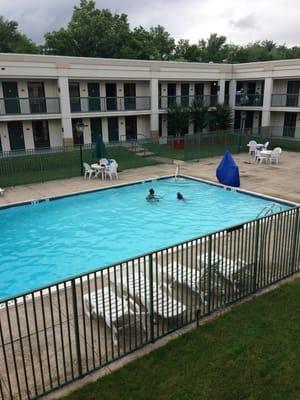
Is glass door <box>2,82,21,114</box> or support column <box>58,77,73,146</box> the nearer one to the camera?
glass door <box>2,82,21,114</box>

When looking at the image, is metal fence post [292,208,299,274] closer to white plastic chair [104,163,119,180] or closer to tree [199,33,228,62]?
white plastic chair [104,163,119,180]

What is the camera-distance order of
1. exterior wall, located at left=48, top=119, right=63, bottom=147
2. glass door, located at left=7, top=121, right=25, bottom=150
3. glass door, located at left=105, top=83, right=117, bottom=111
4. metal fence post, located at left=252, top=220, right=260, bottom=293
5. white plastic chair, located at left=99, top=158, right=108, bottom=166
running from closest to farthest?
metal fence post, located at left=252, top=220, right=260, bottom=293
white plastic chair, located at left=99, top=158, right=108, bottom=166
glass door, located at left=7, top=121, right=25, bottom=150
exterior wall, located at left=48, top=119, right=63, bottom=147
glass door, located at left=105, top=83, right=117, bottom=111

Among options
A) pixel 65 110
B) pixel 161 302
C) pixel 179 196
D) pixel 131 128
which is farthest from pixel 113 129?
pixel 161 302

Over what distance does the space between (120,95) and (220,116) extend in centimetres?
893

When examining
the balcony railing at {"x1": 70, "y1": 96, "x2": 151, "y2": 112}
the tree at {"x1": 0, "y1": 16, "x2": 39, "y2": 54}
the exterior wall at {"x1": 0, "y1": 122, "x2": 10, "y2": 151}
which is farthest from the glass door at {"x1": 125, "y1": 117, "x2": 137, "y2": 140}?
the tree at {"x1": 0, "y1": 16, "x2": 39, "y2": 54}

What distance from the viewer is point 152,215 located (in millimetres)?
14930

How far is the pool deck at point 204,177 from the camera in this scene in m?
15.9

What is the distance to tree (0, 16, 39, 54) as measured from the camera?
50719mm

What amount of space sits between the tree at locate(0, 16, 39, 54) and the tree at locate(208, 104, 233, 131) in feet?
109

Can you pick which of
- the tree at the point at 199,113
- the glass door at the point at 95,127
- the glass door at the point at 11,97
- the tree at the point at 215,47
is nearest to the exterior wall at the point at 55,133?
the glass door at the point at 95,127

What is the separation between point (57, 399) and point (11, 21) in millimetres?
58494

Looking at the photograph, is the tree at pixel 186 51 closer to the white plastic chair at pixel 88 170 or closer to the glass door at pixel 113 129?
the glass door at pixel 113 129

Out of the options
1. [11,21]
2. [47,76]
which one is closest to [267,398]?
[47,76]

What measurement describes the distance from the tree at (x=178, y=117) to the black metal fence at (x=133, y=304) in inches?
875
